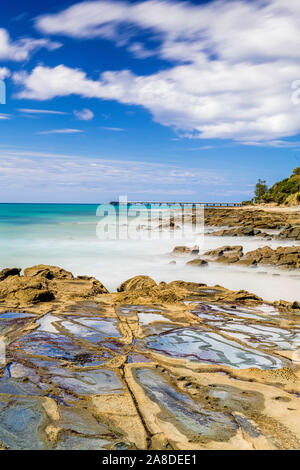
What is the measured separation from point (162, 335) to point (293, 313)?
3.18m

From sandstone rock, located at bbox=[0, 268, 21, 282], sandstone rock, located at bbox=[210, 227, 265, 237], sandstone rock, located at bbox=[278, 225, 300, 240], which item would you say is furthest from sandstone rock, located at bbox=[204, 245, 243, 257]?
sandstone rock, located at bbox=[210, 227, 265, 237]

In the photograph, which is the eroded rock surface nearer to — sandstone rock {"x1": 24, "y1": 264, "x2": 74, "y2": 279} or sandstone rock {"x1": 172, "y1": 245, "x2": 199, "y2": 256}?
sandstone rock {"x1": 24, "y1": 264, "x2": 74, "y2": 279}

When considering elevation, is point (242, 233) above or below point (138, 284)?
above

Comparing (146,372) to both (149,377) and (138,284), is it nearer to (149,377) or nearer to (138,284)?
(149,377)

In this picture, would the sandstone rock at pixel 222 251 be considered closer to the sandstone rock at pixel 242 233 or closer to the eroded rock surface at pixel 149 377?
the eroded rock surface at pixel 149 377

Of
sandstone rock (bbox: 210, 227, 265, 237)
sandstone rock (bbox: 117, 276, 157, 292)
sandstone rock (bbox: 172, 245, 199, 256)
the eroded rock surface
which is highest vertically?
sandstone rock (bbox: 210, 227, 265, 237)

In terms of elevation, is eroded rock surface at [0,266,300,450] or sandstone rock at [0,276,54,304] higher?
sandstone rock at [0,276,54,304]

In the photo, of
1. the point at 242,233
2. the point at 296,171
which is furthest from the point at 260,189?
the point at 242,233

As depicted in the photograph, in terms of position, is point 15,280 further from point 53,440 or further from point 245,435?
point 245,435

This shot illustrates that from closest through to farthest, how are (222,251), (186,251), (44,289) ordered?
(44,289) < (222,251) < (186,251)

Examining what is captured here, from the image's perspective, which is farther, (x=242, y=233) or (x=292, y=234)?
(x=242, y=233)

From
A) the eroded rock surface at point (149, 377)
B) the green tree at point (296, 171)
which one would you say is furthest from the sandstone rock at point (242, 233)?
the green tree at point (296, 171)

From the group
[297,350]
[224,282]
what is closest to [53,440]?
[297,350]
